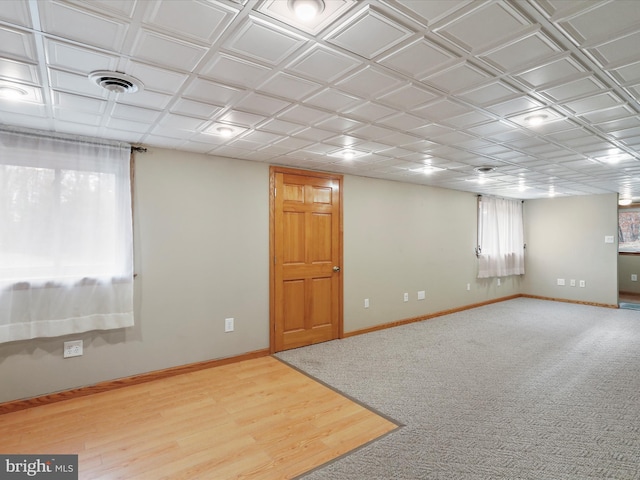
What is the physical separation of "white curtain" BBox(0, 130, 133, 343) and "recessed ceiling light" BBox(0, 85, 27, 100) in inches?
29.9

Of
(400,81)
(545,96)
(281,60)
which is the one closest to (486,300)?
(545,96)

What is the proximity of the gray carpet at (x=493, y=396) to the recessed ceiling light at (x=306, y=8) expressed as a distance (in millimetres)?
2341

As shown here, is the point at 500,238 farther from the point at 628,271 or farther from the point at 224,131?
the point at 224,131

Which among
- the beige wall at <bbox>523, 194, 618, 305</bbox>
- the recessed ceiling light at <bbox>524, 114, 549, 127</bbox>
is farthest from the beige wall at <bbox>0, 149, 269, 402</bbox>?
the beige wall at <bbox>523, 194, 618, 305</bbox>

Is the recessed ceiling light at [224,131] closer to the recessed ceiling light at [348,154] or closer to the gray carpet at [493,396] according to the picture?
the recessed ceiling light at [348,154]

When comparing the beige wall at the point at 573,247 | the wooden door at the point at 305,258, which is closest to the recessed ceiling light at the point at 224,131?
the wooden door at the point at 305,258

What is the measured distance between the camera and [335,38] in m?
1.55

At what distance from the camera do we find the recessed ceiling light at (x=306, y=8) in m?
1.31

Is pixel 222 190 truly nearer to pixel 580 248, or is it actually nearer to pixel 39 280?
pixel 39 280

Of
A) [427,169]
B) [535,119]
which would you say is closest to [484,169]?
[427,169]

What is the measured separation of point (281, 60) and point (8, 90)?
172 centimetres

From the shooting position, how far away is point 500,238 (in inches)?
283

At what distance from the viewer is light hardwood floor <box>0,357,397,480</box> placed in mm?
2094

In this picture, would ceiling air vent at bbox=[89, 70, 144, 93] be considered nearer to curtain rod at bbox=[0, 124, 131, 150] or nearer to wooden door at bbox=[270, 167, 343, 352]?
curtain rod at bbox=[0, 124, 131, 150]
